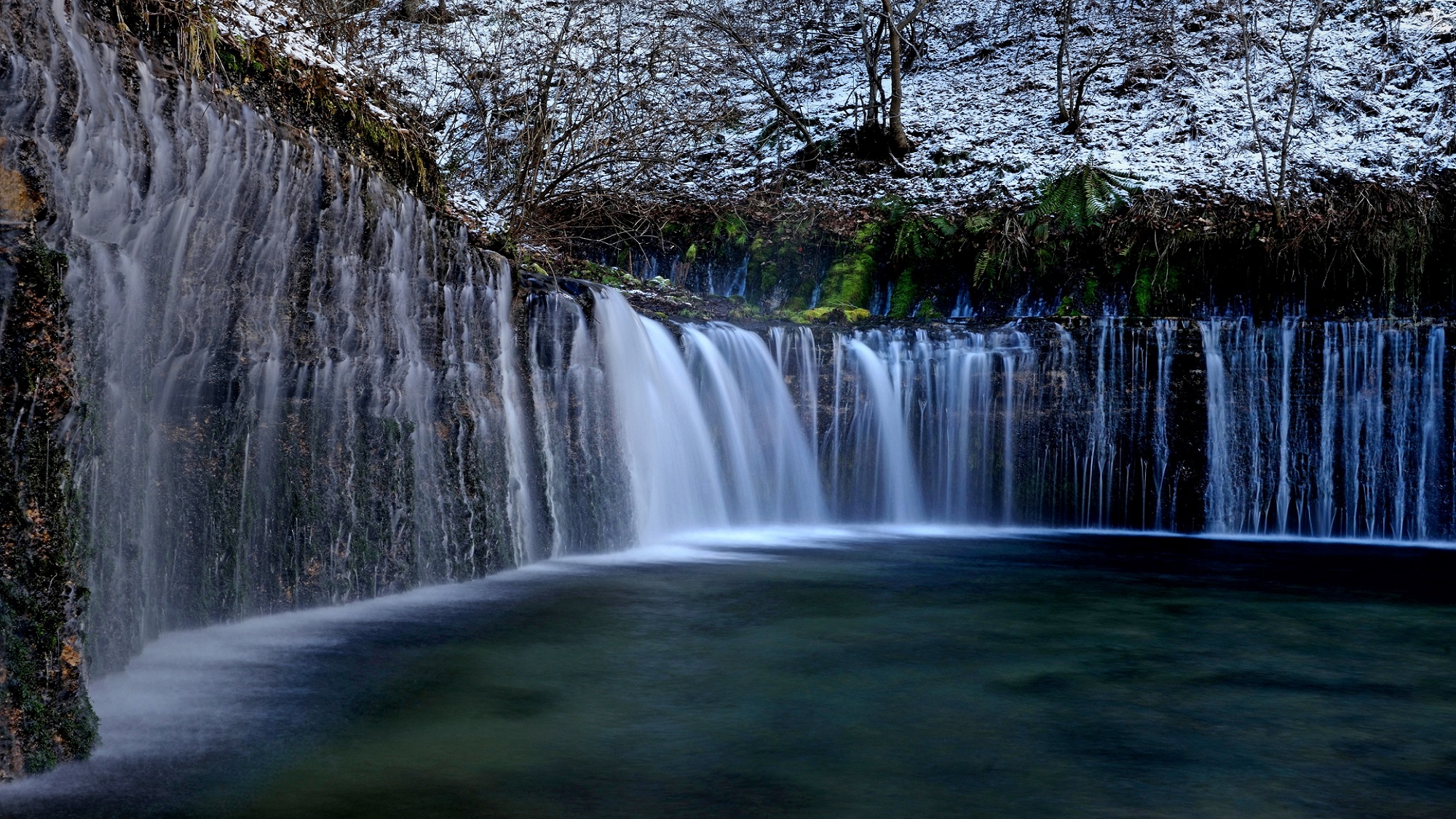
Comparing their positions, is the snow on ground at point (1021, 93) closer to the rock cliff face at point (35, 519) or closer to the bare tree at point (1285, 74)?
the bare tree at point (1285, 74)

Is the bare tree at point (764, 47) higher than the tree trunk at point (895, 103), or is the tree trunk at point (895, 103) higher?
the bare tree at point (764, 47)

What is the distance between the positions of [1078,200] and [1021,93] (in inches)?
245

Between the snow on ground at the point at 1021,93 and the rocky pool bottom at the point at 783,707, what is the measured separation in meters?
8.56

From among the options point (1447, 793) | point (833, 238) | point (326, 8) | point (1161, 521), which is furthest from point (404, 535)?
point (833, 238)

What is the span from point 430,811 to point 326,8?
988cm

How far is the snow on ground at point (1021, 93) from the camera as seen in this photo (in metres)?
15.5

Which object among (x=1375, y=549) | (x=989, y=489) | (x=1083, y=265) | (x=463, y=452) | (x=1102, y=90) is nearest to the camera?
(x=463, y=452)

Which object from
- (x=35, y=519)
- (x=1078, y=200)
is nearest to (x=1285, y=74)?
(x=1078, y=200)

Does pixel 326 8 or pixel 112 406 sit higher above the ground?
pixel 326 8

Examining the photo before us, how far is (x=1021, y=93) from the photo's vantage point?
18938 mm

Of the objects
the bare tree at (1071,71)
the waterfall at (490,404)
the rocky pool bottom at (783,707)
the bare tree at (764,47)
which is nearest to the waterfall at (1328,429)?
the waterfall at (490,404)

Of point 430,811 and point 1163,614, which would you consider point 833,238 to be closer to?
point 1163,614

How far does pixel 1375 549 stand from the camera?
10117 mm

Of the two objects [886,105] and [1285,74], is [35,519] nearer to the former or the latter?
[886,105]
